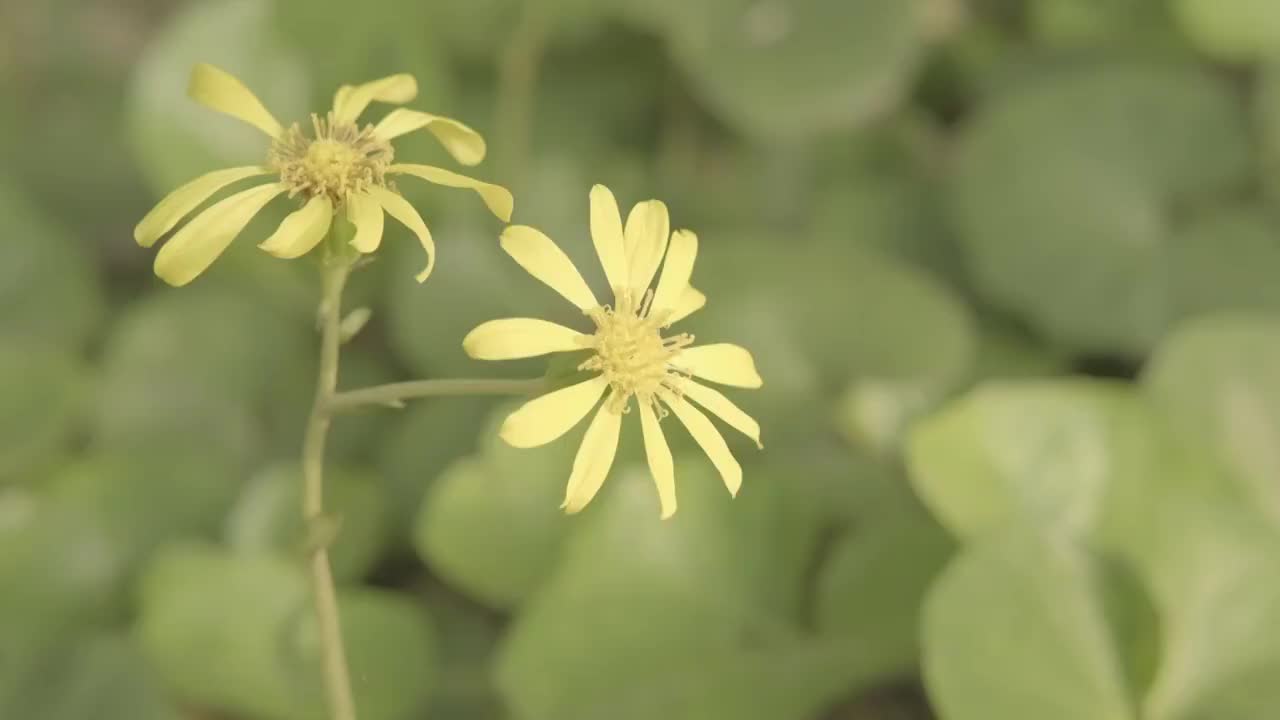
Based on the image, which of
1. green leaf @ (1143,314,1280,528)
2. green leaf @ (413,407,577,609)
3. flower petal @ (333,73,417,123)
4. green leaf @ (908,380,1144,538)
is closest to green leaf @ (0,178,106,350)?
green leaf @ (413,407,577,609)

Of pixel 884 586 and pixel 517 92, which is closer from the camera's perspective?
pixel 884 586

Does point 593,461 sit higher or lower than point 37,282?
lower

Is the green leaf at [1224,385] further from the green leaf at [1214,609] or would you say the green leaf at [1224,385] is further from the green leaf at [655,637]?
the green leaf at [655,637]

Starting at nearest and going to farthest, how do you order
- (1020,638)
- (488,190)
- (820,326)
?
(488,190) < (1020,638) < (820,326)

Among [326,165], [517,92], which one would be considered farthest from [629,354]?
[517,92]

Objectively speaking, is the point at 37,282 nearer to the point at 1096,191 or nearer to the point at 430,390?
the point at 430,390

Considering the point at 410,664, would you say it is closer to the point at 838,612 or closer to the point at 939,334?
the point at 838,612

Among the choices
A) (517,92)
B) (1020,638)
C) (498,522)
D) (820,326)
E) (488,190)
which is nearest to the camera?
(488,190)

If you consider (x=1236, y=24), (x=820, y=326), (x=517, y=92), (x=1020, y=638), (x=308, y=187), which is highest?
(x=517, y=92)
